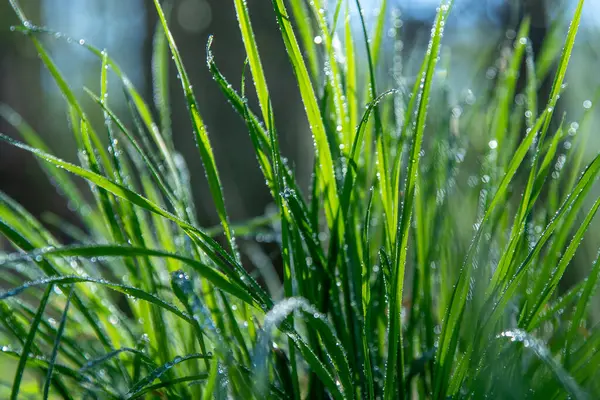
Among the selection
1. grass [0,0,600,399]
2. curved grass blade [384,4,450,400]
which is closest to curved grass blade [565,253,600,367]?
grass [0,0,600,399]

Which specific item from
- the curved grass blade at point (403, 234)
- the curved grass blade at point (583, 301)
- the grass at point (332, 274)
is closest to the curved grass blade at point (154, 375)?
the grass at point (332, 274)

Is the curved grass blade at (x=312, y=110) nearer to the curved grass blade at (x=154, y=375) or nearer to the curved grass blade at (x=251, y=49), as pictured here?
the curved grass blade at (x=251, y=49)

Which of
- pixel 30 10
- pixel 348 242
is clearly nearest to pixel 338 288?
pixel 348 242

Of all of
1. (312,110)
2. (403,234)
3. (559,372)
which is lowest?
(559,372)

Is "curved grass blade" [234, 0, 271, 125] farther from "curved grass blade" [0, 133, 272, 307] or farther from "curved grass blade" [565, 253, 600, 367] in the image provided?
"curved grass blade" [565, 253, 600, 367]

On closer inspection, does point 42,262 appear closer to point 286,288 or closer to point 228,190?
point 286,288

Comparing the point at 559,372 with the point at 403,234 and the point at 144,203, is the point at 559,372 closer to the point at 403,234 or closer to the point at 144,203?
the point at 403,234

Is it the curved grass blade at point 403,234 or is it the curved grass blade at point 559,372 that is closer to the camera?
the curved grass blade at point 559,372

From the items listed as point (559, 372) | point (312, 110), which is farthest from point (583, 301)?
point (312, 110)

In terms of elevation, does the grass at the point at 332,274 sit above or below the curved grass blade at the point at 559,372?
above
